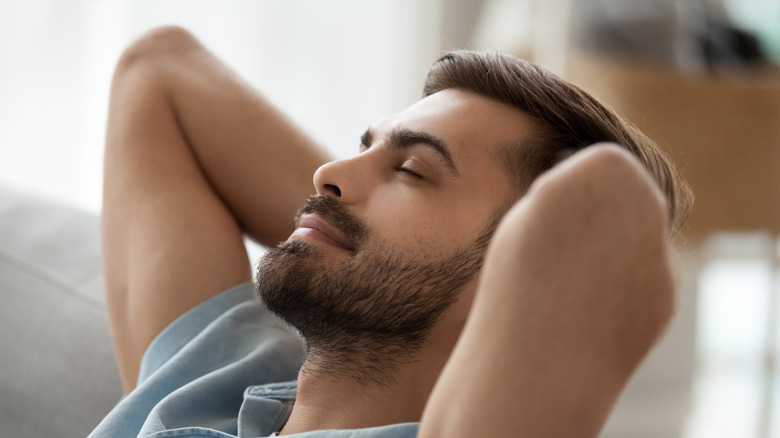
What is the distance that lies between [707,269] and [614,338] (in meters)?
2.97

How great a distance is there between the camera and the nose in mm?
1108

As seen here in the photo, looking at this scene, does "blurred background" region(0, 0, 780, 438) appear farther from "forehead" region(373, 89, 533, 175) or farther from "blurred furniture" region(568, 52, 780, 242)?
"forehead" region(373, 89, 533, 175)

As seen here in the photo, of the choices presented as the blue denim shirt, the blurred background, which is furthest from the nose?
the blurred background

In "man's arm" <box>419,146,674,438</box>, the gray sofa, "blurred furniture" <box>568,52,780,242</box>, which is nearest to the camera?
"man's arm" <box>419,146,674,438</box>

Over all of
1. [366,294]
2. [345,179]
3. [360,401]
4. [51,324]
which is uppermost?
[345,179]

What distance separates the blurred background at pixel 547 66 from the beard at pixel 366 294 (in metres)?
1.13

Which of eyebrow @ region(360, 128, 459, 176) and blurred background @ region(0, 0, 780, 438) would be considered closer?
eyebrow @ region(360, 128, 459, 176)

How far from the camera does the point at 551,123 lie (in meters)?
1.17

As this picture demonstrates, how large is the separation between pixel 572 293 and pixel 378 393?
1.45 feet

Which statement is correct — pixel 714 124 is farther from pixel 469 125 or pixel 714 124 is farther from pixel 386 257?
pixel 386 257

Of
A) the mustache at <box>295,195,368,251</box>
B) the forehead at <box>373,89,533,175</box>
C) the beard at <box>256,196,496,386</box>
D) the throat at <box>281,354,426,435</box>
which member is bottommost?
the throat at <box>281,354,426,435</box>

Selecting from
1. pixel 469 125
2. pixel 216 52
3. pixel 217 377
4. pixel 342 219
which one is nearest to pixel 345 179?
pixel 342 219

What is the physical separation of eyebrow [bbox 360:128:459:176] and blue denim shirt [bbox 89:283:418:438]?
35 centimetres

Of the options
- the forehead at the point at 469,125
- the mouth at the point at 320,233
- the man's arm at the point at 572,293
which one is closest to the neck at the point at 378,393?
the mouth at the point at 320,233
